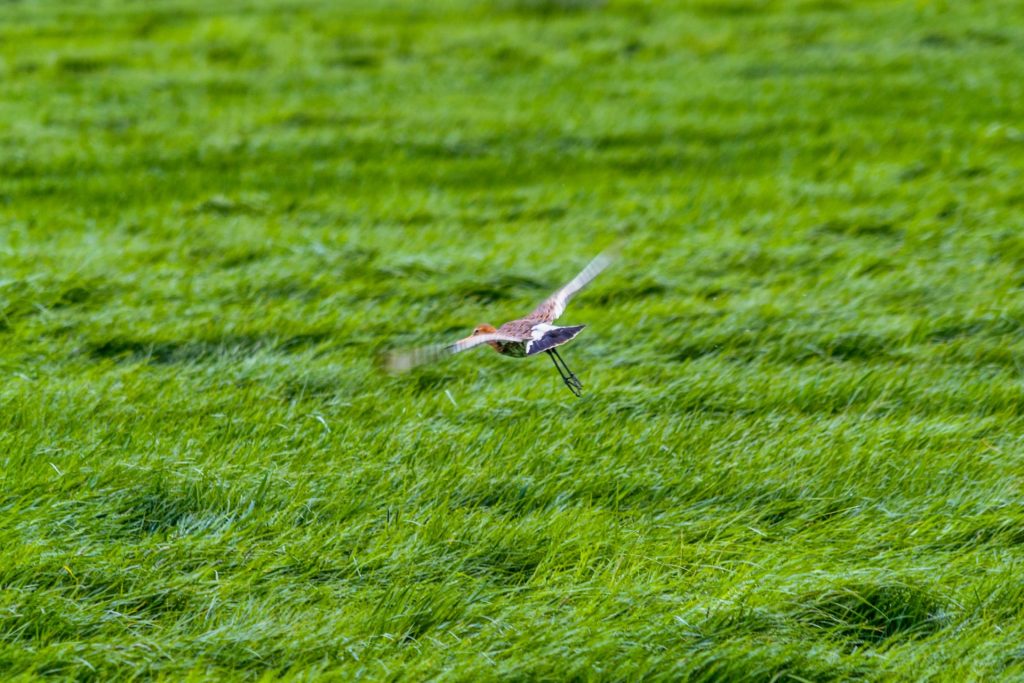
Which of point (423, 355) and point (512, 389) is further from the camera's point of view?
point (512, 389)

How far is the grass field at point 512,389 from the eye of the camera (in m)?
3.47

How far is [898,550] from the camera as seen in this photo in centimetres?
388

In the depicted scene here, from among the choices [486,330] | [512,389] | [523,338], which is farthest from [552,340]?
[512,389]

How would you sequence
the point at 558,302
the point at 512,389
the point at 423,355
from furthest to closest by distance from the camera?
the point at 512,389, the point at 558,302, the point at 423,355

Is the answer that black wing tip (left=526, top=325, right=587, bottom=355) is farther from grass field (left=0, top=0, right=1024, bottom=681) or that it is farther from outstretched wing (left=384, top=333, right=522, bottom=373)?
grass field (left=0, top=0, right=1024, bottom=681)

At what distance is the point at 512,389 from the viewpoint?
16.6ft

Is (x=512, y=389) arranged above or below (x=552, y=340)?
below

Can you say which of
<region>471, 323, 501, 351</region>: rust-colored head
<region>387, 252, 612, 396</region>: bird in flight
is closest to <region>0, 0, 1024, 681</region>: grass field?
<region>471, 323, 501, 351</region>: rust-colored head

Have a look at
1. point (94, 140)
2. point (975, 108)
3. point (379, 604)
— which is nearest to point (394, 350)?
point (379, 604)

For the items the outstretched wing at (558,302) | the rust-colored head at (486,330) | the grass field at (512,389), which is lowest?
the grass field at (512,389)

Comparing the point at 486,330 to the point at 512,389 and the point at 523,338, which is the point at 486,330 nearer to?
the point at 523,338

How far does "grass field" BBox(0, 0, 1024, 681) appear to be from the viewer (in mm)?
3467

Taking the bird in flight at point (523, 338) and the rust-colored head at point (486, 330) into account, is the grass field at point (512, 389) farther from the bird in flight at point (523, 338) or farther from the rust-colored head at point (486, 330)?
the bird in flight at point (523, 338)

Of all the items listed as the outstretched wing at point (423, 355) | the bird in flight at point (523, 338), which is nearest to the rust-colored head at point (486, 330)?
the bird in flight at point (523, 338)
